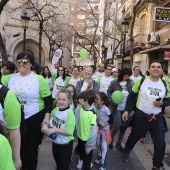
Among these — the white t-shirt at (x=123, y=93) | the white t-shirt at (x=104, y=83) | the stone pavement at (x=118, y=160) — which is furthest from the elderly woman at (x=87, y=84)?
the white t-shirt at (x=104, y=83)

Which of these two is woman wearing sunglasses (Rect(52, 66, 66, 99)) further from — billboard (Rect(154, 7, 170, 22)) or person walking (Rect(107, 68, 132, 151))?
billboard (Rect(154, 7, 170, 22))

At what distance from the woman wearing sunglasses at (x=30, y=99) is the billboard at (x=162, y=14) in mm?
5639

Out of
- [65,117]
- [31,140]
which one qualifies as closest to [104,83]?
[65,117]

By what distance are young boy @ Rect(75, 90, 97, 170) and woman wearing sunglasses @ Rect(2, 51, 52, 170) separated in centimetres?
60

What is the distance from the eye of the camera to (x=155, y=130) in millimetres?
3775

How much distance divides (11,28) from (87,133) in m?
31.8

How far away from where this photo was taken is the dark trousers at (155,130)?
3.70 meters

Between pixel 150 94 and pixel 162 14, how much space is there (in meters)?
4.71

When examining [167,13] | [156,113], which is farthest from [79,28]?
[156,113]

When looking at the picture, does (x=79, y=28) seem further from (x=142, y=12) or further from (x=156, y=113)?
(x=156, y=113)

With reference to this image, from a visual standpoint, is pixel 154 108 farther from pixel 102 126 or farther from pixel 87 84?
pixel 87 84

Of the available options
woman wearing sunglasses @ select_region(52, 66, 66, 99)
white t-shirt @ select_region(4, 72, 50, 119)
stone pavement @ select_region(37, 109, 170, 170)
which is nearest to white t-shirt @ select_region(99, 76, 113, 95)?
woman wearing sunglasses @ select_region(52, 66, 66, 99)

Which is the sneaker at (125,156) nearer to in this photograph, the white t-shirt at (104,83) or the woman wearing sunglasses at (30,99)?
the woman wearing sunglasses at (30,99)

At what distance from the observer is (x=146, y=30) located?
20.3 meters
